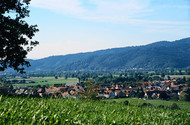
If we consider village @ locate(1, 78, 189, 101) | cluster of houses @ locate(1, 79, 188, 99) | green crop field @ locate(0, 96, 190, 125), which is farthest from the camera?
cluster of houses @ locate(1, 79, 188, 99)

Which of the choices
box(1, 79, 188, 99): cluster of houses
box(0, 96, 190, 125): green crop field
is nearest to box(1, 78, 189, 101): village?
box(1, 79, 188, 99): cluster of houses

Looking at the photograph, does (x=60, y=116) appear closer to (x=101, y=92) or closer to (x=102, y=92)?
(x=101, y=92)

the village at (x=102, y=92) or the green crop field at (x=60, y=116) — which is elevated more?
the green crop field at (x=60, y=116)

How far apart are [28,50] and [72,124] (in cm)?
1629

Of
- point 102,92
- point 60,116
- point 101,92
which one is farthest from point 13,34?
point 102,92

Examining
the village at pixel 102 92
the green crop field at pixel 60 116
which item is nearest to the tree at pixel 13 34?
the village at pixel 102 92

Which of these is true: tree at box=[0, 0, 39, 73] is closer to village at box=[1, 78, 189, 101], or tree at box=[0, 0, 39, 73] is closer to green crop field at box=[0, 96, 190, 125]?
village at box=[1, 78, 189, 101]

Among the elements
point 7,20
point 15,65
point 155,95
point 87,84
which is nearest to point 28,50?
point 15,65

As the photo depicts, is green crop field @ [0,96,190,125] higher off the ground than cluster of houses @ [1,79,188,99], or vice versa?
green crop field @ [0,96,190,125]

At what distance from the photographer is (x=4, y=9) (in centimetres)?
1859

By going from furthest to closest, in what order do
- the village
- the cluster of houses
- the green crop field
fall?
1. the cluster of houses
2. the village
3. the green crop field

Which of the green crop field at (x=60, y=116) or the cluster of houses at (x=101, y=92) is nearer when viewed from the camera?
the green crop field at (x=60, y=116)

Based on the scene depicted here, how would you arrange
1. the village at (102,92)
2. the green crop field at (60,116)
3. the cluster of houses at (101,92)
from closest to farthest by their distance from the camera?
the green crop field at (60,116)
the village at (102,92)
the cluster of houses at (101,92)

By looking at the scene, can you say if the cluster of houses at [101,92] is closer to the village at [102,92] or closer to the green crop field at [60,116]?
the village at [102,92]
